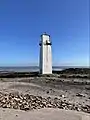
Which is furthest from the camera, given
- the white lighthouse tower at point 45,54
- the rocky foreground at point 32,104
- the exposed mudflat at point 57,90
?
the white lighthouse tower at point 45,54

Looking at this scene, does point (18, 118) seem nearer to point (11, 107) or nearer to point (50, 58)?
point (11, 107)

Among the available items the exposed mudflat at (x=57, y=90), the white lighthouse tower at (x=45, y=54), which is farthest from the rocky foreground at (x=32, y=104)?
the white lighthouse tower at (x=45, y=54)

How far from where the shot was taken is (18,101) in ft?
32.7

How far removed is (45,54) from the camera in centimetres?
2716

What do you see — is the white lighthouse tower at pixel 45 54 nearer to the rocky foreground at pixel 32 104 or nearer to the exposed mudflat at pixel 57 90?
the exposed mudflat at pixel 57 90

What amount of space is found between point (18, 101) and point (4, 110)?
1.36m

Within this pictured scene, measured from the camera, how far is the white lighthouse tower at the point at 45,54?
88.1 feet

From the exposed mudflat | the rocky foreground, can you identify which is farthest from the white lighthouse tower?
the rocky foreground

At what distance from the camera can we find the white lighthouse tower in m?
26.9

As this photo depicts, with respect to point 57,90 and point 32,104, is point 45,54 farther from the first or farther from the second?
point 32,104

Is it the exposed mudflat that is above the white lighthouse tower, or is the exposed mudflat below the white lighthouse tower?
below

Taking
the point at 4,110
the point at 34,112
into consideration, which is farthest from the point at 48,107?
the point at 4,110

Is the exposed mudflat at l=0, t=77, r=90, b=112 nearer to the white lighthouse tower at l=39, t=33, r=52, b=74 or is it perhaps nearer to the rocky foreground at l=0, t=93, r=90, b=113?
the rocky foreground at l=0, t=93, r=90, b=113

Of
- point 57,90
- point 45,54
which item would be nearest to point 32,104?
point 57,90
